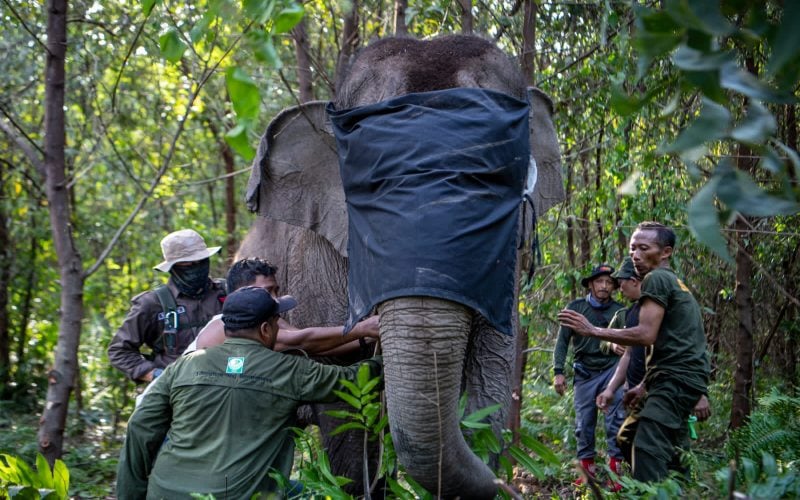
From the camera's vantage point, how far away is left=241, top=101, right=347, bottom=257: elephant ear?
480 cm

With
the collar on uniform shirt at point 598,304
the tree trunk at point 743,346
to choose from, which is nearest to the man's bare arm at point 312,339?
the collar on uniform shirt at point 598,304

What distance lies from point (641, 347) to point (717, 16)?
478 centimetres

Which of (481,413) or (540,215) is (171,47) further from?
(540,215)

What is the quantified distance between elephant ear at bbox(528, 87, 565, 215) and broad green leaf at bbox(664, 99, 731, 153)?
3.22 metres

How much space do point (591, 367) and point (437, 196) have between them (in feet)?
14.3

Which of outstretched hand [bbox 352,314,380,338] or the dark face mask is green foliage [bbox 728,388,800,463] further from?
the dark face mask

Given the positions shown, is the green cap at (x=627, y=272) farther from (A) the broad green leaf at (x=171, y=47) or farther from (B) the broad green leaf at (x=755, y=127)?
(B) the broad green leaf at (x=755, y=127)

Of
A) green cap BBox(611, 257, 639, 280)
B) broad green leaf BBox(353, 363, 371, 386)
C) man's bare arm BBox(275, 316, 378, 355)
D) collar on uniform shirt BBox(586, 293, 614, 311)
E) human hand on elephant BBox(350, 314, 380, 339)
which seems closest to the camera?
broad green leaf BBox(353, 363, 371, 386)

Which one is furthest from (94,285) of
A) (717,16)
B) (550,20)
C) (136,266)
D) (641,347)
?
(717,16)

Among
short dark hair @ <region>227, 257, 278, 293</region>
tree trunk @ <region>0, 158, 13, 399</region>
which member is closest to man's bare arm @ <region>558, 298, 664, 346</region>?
short dark hair @ <region>227, 257, 278, 293</region>

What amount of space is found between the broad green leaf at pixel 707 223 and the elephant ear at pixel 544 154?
3.28 meters

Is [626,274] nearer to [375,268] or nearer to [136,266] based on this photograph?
[375,268]

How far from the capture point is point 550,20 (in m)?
7.73

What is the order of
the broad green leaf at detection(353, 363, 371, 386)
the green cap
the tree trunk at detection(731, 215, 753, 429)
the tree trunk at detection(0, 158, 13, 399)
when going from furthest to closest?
the tree trunk at detection(0, 158, 13, 399)
the tree trunk at detection(731, 215, 753, 429)
the green cap
the broad green leaf at detection(353, 363, 371, 386)
